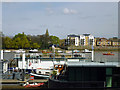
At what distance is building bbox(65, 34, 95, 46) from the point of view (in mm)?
21531

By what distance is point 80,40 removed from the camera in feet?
72.5

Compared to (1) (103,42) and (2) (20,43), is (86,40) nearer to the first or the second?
(1) (103,42)

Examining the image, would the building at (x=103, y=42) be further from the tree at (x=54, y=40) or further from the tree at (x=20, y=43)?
the tree at (x=20, y=43)

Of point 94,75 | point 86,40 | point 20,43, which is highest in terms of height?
point 86,40

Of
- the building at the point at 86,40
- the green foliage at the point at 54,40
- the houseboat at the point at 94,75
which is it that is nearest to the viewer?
the houseboat at the point at 94,75

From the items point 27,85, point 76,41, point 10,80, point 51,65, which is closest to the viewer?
point 27,85

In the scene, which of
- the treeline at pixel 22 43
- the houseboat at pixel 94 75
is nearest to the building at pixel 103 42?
the treeline at pixel 22 43

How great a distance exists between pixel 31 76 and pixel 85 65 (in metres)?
2.26

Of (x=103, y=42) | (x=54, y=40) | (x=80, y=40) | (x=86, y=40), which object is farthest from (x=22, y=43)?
(x=103, y=42)

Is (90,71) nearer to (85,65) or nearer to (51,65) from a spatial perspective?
(85,65)

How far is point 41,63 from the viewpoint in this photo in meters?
6.10

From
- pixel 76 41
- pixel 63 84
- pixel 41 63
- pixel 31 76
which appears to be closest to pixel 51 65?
pixel 41 63

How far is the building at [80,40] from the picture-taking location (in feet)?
70.6

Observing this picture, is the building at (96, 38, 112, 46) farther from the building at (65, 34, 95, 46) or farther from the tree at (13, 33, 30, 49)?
the tree at (13, 33, 30, 49)
